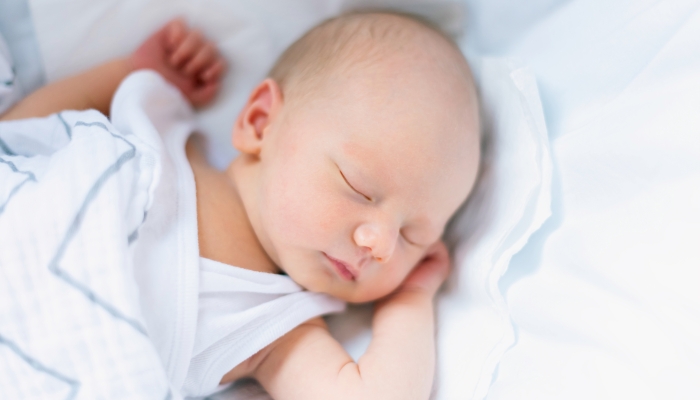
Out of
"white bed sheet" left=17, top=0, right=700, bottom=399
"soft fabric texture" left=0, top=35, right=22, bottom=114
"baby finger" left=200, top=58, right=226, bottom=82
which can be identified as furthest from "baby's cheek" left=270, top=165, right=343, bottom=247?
"soft fabric texture" left=0, top=35, right=22, bottom=114

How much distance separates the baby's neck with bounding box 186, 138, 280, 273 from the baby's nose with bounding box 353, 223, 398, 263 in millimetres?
224

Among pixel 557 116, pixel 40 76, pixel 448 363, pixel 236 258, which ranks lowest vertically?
pixel 448 363

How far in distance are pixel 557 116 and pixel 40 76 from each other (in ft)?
3.48

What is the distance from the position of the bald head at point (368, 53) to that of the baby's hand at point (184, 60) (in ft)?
0.89

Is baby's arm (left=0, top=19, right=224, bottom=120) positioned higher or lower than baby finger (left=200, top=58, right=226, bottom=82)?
higher

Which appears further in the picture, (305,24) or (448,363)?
(305,24)

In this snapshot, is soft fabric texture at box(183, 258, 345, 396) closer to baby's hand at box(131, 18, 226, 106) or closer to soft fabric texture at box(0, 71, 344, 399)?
soft fabric texture at box(0, 71, 344, 399)

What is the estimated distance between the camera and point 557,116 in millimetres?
1031

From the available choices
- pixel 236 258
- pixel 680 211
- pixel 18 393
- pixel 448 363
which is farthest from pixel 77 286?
pixel 680 211

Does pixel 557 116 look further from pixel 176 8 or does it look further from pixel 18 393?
pixel 18 393

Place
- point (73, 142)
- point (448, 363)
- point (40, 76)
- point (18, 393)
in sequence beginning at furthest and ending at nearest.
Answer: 1. point (40, 76)
2. point (448, 363)
3. point (73, 142)
4. point (18, 393)

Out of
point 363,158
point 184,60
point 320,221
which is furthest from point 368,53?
point 184,60

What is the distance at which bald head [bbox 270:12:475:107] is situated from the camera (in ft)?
3.17

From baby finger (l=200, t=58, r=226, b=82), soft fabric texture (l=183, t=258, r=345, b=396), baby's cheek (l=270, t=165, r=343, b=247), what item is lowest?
soft fabric texture (l=183, t=258, r=345, b=396)
